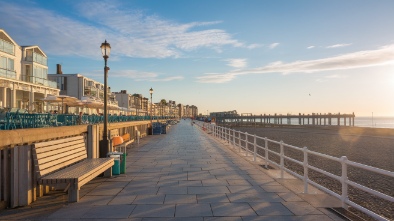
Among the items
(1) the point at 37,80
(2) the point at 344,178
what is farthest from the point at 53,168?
(1) the point at 37,80

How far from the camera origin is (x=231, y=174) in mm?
9672

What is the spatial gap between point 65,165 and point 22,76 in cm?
4069

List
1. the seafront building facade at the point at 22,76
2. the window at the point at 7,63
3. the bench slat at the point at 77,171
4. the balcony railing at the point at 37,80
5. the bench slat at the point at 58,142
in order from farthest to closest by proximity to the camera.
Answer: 1. the balcony railing at the point at 37,80
2. the window at the point at 7,63
3. the seafront building facade at the point at 22,76
4. the bench slat at the point at 58,142
5. the bench slat at the point at 77,171

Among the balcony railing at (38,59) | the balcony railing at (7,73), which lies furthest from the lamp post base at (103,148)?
the balcony railing at (38,59)

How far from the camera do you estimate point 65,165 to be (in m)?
7.35

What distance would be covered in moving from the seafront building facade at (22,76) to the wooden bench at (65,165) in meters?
31.8

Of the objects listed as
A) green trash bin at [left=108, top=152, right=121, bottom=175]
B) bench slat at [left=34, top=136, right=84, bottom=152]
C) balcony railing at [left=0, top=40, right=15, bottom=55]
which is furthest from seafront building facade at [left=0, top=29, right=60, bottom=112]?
bench slat at [left=34, top=136, right=84, bottom=152]

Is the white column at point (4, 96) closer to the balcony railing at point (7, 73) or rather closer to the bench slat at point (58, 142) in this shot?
the balcony railing at point (7, 73)

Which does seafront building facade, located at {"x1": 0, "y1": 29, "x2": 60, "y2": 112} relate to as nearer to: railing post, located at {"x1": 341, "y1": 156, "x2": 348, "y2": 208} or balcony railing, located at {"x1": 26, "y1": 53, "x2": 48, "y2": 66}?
balcony railing, located at {"x1": 26, "y1": 53, "x2": 48, "y2": 66}

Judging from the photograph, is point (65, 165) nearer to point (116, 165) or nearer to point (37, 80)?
point (116, 165)

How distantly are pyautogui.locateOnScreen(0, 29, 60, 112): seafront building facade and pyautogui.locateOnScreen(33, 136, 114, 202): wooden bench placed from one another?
1251 inches

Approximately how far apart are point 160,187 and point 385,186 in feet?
24.9

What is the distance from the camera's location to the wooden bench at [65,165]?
20.4 ft

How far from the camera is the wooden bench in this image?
621cm
